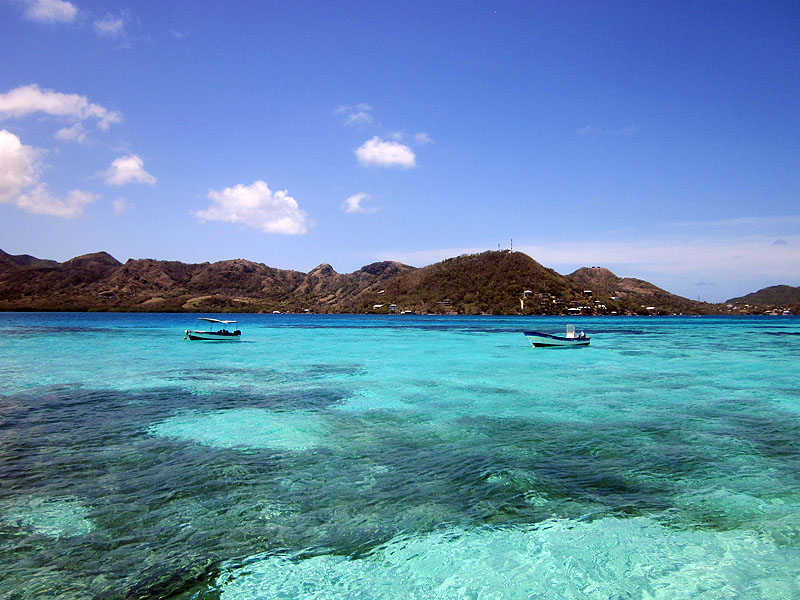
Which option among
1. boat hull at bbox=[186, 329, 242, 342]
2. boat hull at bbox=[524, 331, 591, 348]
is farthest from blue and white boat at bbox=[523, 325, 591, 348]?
boat hull at bbox=[186, 329, 242, 342]

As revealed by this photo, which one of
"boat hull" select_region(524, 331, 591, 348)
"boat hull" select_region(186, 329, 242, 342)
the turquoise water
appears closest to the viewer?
the turquoise water

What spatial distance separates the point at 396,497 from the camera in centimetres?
953

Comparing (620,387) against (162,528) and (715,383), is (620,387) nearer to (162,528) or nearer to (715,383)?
(715,383)

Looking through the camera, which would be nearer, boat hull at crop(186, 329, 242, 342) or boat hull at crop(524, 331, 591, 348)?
boat hull at crop(524, 331, 591, 348)

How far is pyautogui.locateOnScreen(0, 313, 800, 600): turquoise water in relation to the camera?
6.77 m

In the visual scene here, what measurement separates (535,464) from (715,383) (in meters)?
21.1

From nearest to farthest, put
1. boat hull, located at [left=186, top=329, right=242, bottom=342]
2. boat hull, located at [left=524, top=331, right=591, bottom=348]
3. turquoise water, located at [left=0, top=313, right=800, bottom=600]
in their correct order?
turquoise water, located at [left=0, top=313, right=800, bottom=600]
boat hull, located at [left=524, top=331, right=591, bottom=348]
boat hull, located at [left=186, top=329, right=242, bottom=342]

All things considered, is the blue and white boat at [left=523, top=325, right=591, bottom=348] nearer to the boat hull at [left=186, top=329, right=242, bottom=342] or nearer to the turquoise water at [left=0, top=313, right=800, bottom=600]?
the turquoise water at [left=0, top=313, right=800, bottom=600]

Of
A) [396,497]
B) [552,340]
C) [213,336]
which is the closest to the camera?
[396,497]

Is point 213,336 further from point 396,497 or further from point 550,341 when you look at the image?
point 396,497

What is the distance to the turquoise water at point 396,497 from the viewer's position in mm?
6770

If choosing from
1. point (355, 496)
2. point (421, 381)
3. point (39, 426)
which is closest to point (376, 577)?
point (355, 496)

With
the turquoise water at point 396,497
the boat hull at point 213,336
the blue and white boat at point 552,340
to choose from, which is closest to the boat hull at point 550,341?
the blue and white boat at point 552,340

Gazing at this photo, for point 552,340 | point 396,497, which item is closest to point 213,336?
point 552,340
